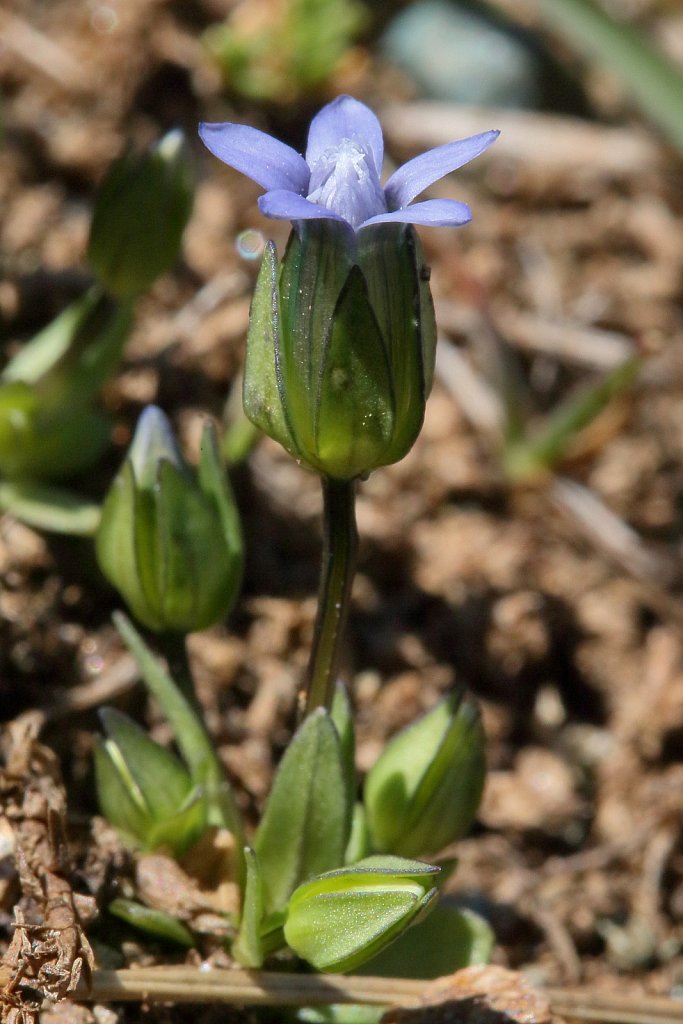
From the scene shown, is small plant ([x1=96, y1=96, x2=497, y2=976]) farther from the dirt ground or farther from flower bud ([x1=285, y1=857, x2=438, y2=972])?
the dirt ground

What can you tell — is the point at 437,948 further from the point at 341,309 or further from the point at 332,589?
the point at 341,309

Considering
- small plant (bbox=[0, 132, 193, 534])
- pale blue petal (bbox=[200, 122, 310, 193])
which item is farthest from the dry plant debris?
pale blue petal (bbox=[200, 122, 310, 193])

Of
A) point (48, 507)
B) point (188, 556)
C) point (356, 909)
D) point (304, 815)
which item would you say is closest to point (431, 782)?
point (304, 815)

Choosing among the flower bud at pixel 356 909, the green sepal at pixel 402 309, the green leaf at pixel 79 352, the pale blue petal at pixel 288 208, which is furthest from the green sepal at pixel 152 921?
the pale blue petal at pixel 288 208

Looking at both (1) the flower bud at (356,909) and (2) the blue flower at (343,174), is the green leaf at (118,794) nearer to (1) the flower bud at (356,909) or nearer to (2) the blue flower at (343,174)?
(1) the flower bud at (356,909)

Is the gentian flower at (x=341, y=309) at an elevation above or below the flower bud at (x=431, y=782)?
above

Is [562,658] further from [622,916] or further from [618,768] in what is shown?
[622,916]
